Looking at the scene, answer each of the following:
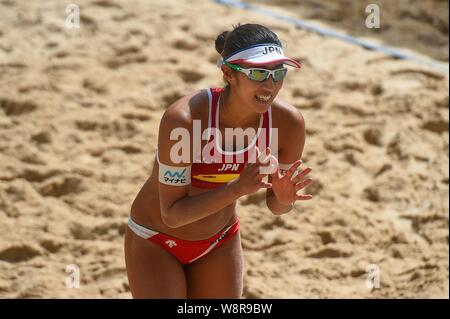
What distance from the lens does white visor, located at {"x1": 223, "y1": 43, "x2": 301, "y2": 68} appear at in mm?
3562

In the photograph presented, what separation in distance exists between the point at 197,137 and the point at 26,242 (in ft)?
9.26

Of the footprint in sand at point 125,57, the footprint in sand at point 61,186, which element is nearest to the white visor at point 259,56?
the footprint in sand at point 61,186

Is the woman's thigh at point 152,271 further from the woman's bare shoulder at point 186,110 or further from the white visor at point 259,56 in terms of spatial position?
the white visor at point 259,56

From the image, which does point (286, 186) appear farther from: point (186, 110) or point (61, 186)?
point (61, 186)

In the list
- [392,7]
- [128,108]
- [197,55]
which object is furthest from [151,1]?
[392,7]

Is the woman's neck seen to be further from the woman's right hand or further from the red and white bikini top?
Answer: the woman's right hand

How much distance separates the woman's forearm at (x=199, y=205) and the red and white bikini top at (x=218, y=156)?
178mm

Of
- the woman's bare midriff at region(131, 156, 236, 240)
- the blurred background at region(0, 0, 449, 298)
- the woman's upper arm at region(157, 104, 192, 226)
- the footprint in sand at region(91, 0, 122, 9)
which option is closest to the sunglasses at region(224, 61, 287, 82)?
the woman's upper arm at region(157, 104, 192, 226)

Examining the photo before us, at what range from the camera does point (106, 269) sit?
Result: 6016 millimetres

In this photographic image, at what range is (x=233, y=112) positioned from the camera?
12.3ft

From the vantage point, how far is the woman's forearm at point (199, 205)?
11.5ft

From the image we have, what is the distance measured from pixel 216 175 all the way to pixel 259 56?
21.1 inches
